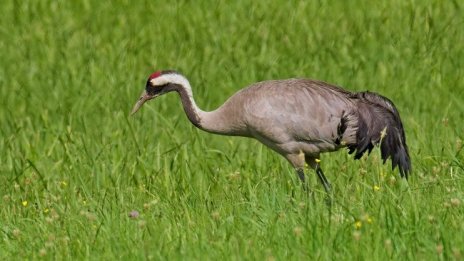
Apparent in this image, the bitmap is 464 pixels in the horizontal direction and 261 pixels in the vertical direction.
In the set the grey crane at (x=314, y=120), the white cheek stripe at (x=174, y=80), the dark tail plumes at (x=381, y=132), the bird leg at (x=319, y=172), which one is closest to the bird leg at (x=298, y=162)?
the grey crane at (x=314, y=120)

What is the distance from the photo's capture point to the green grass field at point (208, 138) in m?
6.83

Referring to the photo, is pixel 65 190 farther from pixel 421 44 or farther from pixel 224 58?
pixel 421 44

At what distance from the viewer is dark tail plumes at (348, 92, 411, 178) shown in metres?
8.52

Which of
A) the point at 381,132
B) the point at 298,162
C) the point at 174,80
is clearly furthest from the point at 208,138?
the point at 381,132

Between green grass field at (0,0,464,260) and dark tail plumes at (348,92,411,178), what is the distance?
171 mm

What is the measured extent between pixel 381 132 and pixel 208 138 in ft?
8.46

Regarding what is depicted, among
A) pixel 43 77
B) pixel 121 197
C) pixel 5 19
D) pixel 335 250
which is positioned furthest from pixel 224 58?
pixel 335 250

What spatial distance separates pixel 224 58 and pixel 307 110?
3517 millimetres

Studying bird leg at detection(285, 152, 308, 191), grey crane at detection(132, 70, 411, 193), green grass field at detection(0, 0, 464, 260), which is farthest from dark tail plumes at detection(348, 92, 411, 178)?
bird leg at detection(285, 152, 308, 191)

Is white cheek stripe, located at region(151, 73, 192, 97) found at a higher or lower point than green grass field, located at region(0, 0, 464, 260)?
higher

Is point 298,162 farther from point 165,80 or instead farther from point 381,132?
point 165,80

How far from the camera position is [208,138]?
10836 millimetres

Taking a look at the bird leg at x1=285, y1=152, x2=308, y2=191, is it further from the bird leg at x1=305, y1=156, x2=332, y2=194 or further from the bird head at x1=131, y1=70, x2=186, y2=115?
the bird head at x1=131, y1=70, x2=186, y2=115

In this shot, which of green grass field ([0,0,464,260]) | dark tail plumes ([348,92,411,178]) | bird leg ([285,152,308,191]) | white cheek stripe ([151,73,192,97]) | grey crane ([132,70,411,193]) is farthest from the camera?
white cheek stripe ([151,73,192,97])
